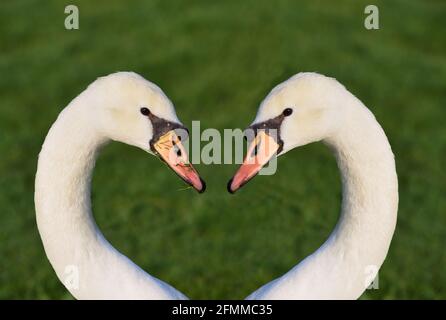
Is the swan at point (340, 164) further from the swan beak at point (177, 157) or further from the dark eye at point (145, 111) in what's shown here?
the dark eye at point (145, 111)

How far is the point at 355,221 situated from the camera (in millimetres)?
3740

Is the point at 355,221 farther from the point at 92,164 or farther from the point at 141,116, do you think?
the point at 92,164

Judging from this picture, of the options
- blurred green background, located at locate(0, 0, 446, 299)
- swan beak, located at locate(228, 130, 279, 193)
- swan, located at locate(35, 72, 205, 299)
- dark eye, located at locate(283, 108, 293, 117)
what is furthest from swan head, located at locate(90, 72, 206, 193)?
blurred green background, located at locate(0, 0, 446, 299)

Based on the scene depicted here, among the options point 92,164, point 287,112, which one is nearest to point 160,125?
point 92,164

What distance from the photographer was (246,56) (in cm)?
1312

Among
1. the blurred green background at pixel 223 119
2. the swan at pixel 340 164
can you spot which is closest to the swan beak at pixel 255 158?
the swan at pixel 340 164

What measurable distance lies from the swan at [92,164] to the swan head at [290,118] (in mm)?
251

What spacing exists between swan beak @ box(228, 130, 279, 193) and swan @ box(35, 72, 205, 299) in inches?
6.0

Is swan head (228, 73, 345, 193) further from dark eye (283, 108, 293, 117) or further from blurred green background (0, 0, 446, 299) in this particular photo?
blurred green background (0, 0, 446, 299)

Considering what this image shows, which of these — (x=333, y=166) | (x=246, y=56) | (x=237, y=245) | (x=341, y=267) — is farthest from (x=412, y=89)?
(x=341, y=267)

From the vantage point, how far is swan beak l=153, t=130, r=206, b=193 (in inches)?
143

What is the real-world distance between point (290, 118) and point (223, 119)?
297 inches

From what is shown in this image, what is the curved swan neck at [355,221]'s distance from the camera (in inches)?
141
